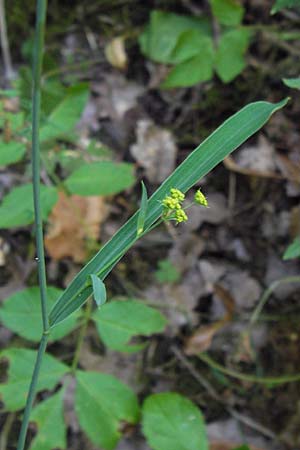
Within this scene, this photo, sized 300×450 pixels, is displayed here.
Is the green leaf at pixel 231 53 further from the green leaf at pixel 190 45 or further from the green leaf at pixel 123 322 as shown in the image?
the green leaf at pixel 123 322

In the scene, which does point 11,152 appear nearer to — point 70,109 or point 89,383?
point 70,109

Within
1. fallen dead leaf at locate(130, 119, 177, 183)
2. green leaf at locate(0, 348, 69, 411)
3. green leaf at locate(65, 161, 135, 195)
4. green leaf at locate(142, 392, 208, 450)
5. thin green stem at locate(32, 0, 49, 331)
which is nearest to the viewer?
thin green stem at locate(32, 0, 49, 331)

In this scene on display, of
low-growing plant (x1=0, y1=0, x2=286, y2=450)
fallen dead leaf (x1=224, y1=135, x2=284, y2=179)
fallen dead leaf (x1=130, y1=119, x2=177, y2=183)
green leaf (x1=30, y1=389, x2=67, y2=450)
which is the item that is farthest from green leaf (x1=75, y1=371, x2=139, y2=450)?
fallen dead leaf (x1=224, y1=135, x2=284, y2=179)

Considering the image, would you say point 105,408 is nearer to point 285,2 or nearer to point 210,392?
point 210,392

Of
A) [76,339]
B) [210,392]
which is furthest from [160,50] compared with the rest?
[210,392]

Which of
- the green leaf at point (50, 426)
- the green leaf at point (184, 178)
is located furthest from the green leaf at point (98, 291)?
the green leaf at point (50, 426)

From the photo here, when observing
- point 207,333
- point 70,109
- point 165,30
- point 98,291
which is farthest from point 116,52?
point 98,291

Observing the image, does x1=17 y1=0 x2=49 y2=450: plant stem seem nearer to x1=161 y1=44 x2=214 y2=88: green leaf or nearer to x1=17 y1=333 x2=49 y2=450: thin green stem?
x1=17 y1=333 x2=49 y2=450: thin green stem
